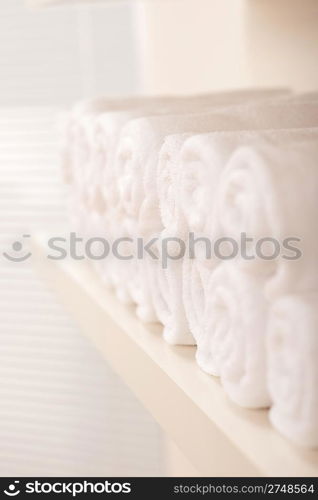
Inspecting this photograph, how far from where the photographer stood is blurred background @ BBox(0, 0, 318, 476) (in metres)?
1.58

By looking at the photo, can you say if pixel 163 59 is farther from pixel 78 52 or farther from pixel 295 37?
pixel 295 37

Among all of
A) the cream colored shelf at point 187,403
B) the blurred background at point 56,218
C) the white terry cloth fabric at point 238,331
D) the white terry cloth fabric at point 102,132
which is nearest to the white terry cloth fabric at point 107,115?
the white terry cloth fabric at point 102,132

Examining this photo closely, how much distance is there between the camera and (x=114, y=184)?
670 millimetres

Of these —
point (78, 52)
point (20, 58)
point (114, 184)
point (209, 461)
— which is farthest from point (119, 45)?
point (209, 461)

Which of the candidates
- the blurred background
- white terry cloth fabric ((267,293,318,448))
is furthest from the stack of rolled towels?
the blurred background

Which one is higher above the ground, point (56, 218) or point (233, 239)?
point (56, 218)

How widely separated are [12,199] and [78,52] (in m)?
0.33

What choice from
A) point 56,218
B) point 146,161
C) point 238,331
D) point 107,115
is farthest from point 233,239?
point 56,218

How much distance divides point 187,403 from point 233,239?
0.11 m

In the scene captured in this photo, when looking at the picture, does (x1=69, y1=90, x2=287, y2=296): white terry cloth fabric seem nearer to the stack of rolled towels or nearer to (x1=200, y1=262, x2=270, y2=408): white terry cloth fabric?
the stack of rolled towels

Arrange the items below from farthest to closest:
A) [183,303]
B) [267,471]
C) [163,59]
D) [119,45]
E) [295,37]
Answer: [119,45] → [163,59] → [295,37] → [183,303] → [267,471]

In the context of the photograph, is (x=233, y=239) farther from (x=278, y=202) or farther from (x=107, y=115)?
(x=107, y=115)

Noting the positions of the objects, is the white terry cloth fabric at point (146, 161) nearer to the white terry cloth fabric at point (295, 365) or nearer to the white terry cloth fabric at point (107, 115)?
the white terry cloth fabric at point (107, 115)

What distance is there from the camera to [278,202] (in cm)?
36
